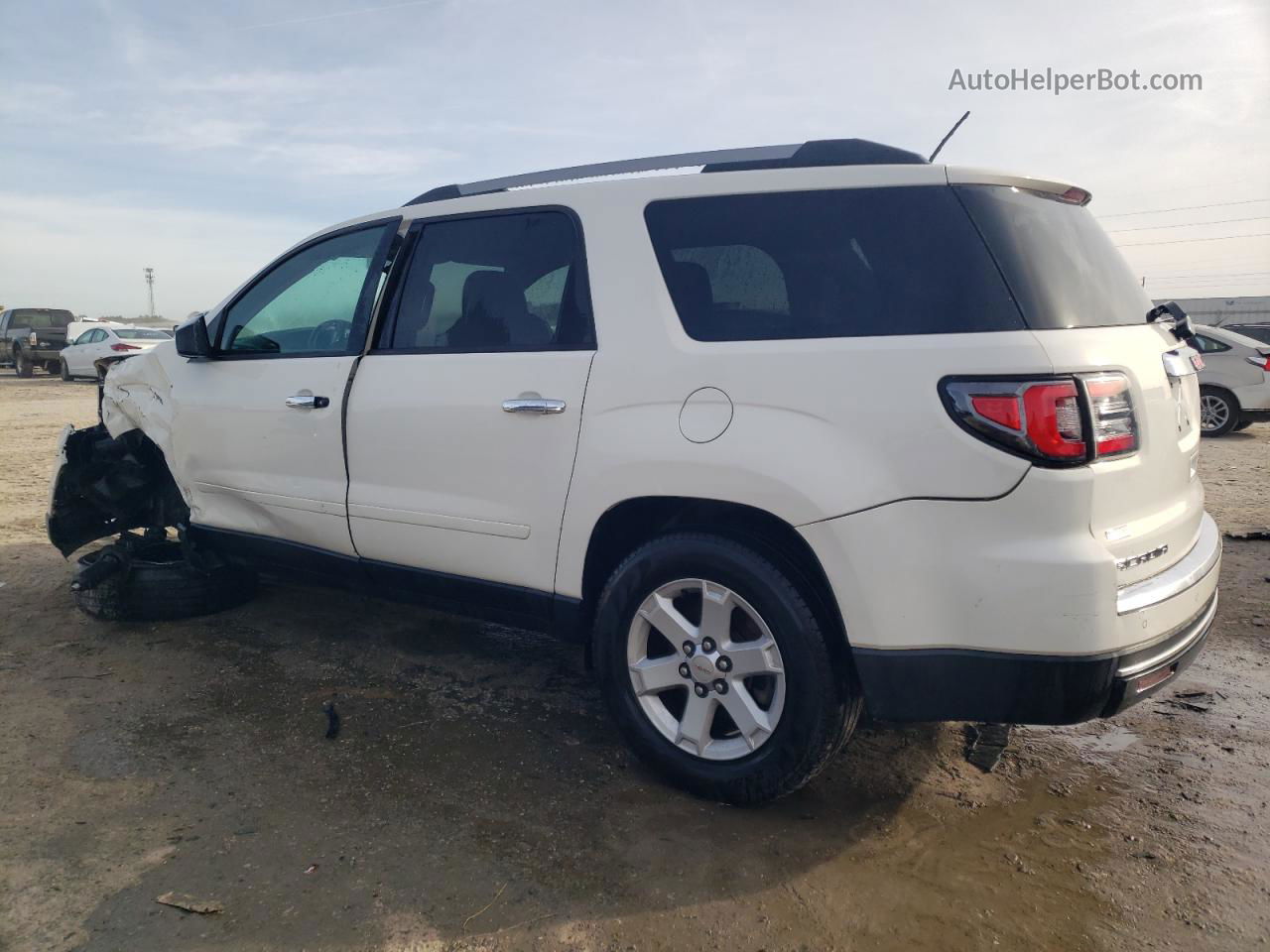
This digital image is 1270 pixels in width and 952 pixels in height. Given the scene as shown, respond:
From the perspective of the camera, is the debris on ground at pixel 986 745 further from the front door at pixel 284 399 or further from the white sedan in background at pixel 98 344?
the white sedan in background at pixel 98 344

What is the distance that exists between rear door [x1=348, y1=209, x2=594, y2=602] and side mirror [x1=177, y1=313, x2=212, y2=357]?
1.10m

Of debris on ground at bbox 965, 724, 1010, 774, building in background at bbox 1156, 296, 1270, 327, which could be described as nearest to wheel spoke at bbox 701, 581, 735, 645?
debris on ground at bbox 965, 724, 1010, 774

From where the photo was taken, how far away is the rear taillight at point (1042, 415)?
88.6 inches

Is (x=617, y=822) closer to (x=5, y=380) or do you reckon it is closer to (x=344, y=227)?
(x=344, y=227)

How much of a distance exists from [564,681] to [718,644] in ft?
4.46

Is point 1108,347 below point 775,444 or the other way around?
the other way around

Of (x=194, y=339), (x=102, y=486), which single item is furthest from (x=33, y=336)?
(x=194, y=339)

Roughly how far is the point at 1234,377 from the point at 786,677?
1132 centimetres

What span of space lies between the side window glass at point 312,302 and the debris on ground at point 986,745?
280 centimetres

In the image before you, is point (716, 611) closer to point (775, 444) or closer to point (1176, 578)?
point (775, 444)

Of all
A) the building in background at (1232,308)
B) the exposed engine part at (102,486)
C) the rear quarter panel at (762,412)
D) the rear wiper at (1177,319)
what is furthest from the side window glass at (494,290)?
the building in background at (1232,308)

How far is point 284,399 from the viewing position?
3875 millimetres

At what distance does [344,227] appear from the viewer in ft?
13.0

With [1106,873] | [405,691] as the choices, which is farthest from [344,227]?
A: [1106,873]
